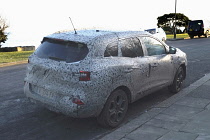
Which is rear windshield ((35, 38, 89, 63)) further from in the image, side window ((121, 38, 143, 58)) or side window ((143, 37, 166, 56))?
side window ((143, 37, 166, 56))

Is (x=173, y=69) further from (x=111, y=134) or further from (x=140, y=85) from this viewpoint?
(x=111, y=134)

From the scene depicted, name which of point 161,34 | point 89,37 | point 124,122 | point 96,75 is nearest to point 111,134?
point 124,122

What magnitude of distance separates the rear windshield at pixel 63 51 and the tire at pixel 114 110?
88 cm

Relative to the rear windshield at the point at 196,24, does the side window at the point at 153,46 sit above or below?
below

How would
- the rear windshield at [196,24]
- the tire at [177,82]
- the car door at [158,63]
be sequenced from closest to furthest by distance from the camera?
the car door at [158,63] → the tire at [177,82] → the rear windshield at [196,24]

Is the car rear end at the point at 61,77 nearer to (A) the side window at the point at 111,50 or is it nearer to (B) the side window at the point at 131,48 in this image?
(A) the side window at the point at 111,50

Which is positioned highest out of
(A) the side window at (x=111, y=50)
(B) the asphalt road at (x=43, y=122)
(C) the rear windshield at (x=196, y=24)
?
(C) the rear windshield at (x=196, y=24)

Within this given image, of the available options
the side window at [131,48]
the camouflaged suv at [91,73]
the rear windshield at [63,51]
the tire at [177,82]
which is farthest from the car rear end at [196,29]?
the rear windshield at [63,51]

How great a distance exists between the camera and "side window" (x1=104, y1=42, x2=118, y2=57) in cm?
461

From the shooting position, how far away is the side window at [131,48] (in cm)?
499

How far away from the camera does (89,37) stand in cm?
460

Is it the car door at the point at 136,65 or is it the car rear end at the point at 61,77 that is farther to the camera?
the car door at the point at 136,65

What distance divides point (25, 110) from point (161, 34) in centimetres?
2072

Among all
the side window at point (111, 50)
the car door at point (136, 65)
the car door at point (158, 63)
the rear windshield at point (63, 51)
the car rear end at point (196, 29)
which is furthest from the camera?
the car rear end at point (196, 29)
